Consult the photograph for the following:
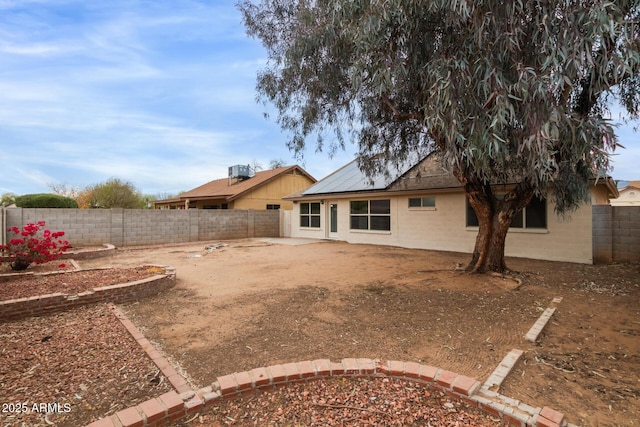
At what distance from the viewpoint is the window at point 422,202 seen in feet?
39.1

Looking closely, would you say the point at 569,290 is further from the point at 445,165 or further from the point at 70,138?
the point at 70,138

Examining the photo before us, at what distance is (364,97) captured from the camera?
6266 millimetres

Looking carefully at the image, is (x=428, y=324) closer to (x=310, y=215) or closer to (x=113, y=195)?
(x=310, y=215)

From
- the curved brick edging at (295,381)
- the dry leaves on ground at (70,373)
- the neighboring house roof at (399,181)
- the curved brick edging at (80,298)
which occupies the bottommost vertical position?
the dry leaves on ground at (70,373)

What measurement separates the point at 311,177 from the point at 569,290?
773 inches

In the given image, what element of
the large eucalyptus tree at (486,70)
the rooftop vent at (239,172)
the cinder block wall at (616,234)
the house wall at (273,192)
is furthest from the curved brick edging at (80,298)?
the rooftop vent at (239,172)

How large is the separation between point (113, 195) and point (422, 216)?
21.0 m

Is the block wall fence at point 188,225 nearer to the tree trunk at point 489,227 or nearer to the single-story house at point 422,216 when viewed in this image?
the single-story house at point 422,216

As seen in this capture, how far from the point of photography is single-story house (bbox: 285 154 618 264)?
9148mm

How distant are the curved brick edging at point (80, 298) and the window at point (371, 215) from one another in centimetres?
960

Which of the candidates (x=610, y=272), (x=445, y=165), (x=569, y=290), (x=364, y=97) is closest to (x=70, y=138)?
(x=364, y=97)

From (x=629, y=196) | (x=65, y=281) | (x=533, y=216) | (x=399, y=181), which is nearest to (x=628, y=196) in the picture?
(x=629, y=196)

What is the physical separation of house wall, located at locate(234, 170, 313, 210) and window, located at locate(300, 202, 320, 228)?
11.3ft

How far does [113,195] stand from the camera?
21453 mm
